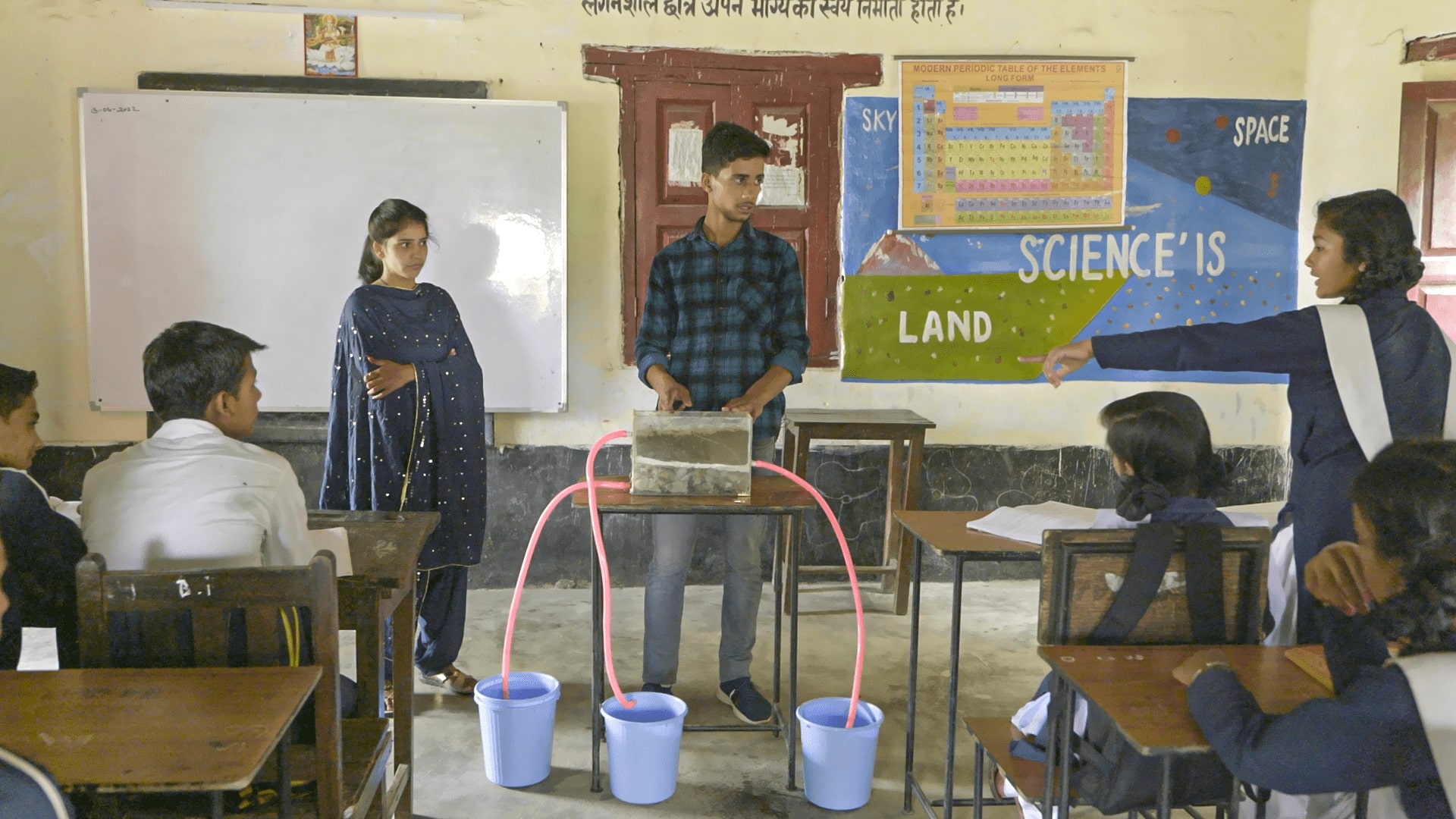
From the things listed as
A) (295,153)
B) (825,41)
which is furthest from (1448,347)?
(295,153)

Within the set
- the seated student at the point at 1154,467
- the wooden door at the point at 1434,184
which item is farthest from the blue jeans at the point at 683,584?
the wooden door at the point at 1434,184

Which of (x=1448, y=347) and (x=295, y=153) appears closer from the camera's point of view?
(x=1448, y=347)

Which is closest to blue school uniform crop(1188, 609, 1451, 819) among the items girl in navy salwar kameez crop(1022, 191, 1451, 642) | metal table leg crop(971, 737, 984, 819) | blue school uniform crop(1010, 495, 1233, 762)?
blue school uniform crop(1010, 495, 1233, 762)

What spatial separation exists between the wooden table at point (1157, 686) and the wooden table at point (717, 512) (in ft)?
2.70

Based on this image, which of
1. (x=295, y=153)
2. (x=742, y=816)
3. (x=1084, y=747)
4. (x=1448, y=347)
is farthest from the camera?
(x=295, y=153)

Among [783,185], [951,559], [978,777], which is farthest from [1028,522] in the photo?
[783,185]

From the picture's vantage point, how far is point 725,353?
282 centimetres

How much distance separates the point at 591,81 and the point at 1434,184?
2966 mm

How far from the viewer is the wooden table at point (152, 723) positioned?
110 centimetres

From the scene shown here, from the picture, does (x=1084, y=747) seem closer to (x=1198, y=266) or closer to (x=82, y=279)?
(x=1198, y=266)

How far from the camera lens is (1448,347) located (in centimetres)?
206

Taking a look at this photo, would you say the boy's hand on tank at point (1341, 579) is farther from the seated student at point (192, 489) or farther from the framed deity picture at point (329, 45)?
the framed deity picture at point (329, 45)

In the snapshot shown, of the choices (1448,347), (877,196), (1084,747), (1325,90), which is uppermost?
(1325,90)

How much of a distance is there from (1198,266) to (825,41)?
173 cm
